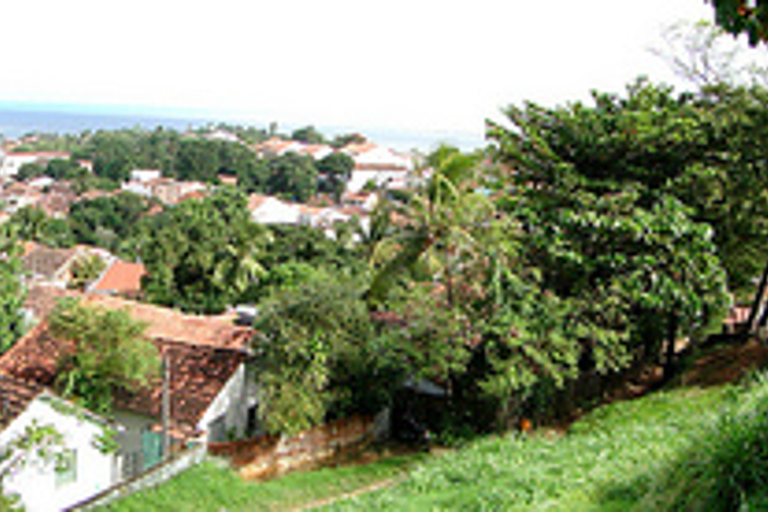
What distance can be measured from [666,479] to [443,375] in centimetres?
796

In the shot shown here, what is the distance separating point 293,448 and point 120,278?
28856 mm

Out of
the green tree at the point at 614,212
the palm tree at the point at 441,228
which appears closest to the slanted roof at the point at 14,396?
the palm tree at the point at 441,228

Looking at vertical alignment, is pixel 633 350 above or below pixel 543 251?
below

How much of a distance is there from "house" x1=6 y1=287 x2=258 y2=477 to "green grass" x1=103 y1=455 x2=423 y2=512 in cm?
153

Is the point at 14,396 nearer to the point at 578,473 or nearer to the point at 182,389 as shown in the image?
the point at 182,389

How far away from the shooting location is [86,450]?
11.7 meters

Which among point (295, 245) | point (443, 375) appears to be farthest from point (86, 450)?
point (295, 245)

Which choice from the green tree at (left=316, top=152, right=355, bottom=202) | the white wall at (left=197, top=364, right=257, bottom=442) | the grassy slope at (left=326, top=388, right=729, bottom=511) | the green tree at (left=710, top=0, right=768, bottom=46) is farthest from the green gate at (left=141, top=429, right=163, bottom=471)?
the green tree at (left=316, top=152, right=355, bottom=202)

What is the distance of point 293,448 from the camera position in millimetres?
12648

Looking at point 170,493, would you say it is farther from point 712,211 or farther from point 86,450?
point 712,211

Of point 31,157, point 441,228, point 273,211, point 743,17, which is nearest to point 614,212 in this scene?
point 441,228

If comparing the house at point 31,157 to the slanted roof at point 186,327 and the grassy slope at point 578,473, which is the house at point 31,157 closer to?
the slanted roof at point 186,327

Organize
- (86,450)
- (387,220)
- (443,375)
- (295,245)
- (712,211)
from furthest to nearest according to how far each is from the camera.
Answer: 1. (295,245)
2. (387,220)
3. (712,211)
4. (443,375)
5. (86,450)

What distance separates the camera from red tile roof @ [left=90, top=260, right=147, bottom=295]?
37312 millimetres
